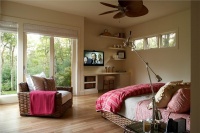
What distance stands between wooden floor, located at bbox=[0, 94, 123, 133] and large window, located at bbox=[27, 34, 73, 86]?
163 centimetres

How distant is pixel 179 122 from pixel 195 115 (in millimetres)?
933

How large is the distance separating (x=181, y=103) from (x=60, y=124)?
204 centimetres

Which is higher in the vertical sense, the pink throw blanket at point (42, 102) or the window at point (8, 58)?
the window at point (8, 58)

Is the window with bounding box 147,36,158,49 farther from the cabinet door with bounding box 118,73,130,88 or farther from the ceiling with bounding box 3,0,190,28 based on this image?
the cabinet door with bounding box 118,73,130,88

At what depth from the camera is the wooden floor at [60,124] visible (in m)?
2.49

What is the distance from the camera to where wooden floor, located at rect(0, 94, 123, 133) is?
8.18 ft

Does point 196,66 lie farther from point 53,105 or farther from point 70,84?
point 70,84

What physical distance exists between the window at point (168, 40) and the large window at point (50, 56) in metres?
3.23

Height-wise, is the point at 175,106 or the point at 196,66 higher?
the point at 196,66

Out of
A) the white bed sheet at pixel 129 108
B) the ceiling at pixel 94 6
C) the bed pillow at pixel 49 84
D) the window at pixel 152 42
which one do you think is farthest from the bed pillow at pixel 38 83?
the window at pixel 152 42

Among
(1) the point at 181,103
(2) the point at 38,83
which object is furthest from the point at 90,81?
(1) the point at 181,103

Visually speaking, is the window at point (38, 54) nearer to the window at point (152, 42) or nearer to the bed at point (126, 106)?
the bed at point (126, 106)

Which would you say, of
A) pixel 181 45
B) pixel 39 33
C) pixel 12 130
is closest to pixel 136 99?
pixel 12 130

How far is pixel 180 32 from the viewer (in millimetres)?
4680
